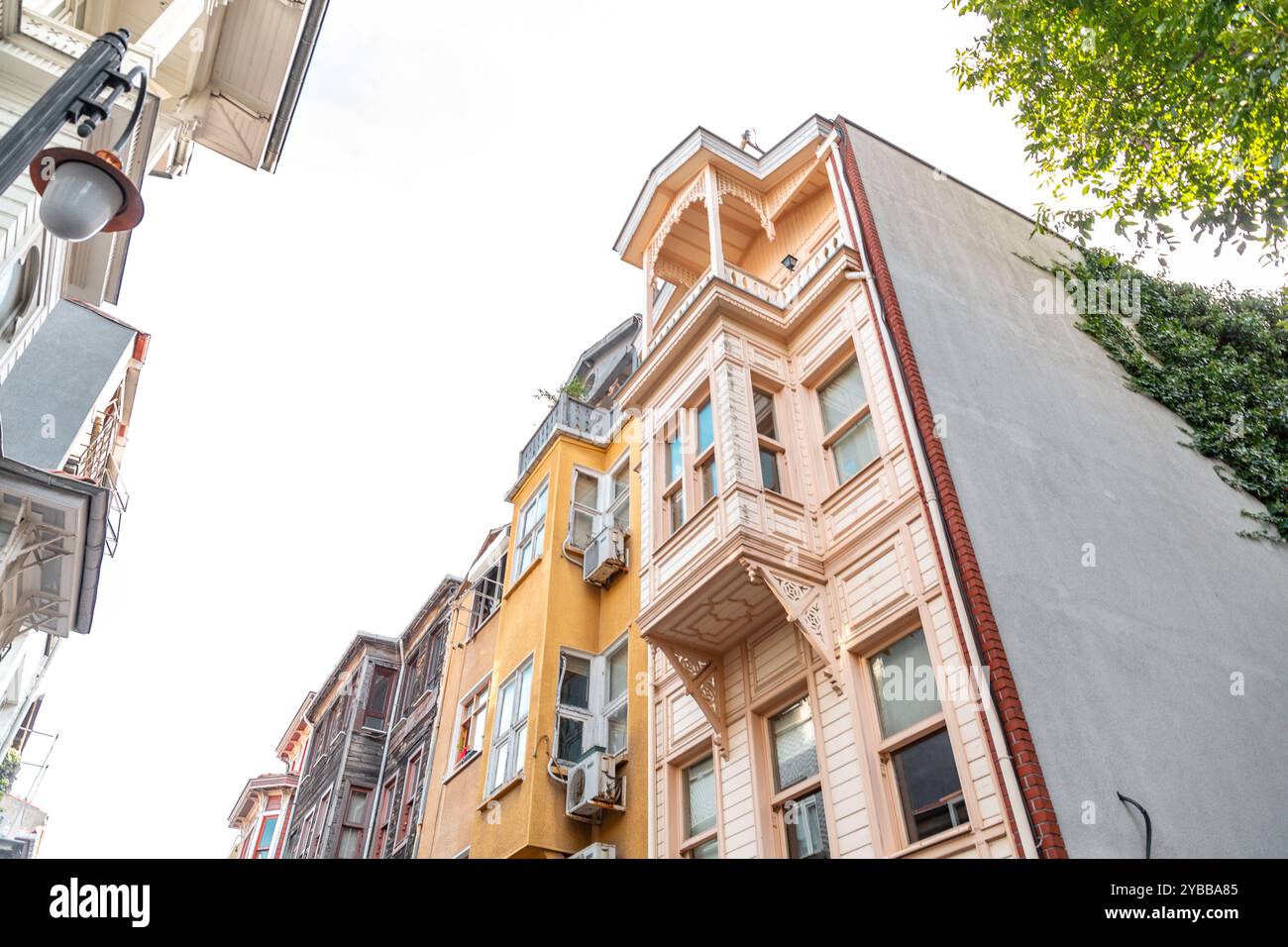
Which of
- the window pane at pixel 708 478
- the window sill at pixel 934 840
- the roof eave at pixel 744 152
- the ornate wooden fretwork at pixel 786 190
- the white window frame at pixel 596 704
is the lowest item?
the window sill at pixel 934 840

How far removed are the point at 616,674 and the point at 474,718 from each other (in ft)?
12.7

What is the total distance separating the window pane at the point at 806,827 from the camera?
8.10m

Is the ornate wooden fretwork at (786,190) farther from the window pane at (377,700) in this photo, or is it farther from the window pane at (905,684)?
the window pane at (377,700)

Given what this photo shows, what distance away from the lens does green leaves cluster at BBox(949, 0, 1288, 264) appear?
36.1ft

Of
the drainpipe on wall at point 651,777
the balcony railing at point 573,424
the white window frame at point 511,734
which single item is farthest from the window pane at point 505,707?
the balcony railing at point 573,424

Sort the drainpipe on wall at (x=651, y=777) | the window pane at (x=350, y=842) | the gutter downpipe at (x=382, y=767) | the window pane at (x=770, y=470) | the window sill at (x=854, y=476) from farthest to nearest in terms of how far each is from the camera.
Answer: the window pane at (x=350, y=842), the gutter downpipe at (x=382, y=767), the window pane at (x=770, y=470), the drainpipe on wall at (x=651, y=777), the window sill at (x=854, y=476)

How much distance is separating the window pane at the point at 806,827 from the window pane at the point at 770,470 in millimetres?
3626

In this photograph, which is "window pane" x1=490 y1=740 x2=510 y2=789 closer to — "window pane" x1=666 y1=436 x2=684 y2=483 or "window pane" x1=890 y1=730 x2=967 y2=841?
"window pane" x1=666 y1=436 x2=684 y2=483

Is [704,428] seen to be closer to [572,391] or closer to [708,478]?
[708,478]

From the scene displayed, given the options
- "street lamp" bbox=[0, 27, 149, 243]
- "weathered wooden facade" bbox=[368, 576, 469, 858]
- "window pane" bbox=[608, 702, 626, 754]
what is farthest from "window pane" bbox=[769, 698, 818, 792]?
"weathered wooden facade" bbox=[368, 576, 469, 858]

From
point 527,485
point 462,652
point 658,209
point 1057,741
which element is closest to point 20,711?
point 462,652

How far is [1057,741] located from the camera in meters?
7.03
